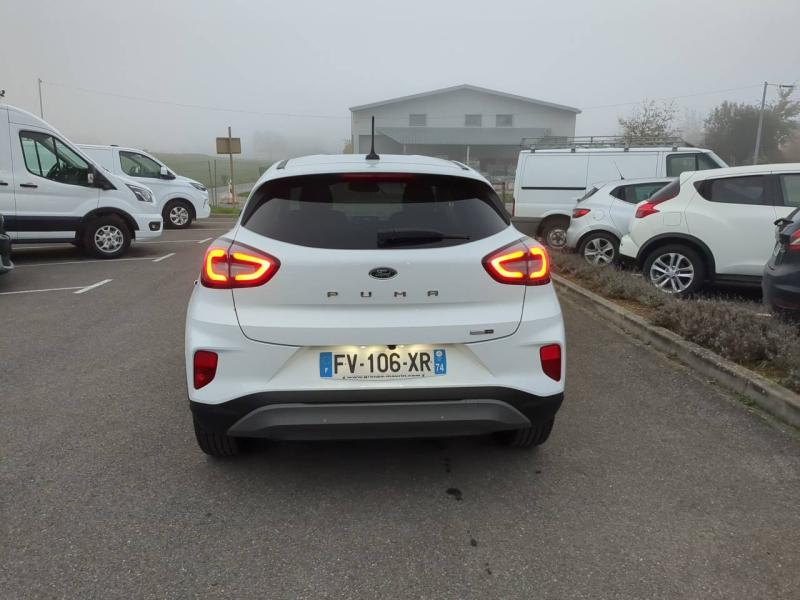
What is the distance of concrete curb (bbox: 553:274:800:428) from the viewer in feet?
13.2

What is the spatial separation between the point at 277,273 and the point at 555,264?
24.3 ft

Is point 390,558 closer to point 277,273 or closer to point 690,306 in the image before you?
point 277,273

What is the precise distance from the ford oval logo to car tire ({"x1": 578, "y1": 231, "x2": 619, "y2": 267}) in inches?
295

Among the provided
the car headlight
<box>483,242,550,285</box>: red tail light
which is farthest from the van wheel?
<box>483,242,550,285</box>: red tail light

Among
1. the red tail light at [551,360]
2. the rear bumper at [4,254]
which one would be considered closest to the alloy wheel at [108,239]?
the rear bumper at [4,254]

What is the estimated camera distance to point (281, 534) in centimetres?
279

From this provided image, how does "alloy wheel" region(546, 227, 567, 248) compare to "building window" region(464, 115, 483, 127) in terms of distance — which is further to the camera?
"building window" region(464, 115, 483, 127)

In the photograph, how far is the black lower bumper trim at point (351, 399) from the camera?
9.32 feet

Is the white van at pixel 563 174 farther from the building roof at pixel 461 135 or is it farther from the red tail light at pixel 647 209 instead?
the building roof at pixel 461 135

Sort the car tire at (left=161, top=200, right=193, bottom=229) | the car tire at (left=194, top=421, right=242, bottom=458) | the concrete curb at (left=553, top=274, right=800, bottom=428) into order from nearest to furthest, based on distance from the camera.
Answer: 1. the car tire at (left=194, top=421, right=242, bottom=458)
2. the concrete curb at (left=553, top=274, right=800, bottom=428)
3. the car tire at (left=161, top=200, right=193, bottom=229)

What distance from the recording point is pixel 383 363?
9.46 feet

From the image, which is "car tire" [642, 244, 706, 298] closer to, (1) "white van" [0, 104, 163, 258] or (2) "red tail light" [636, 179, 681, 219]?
(2) "red tail light" [636, 179, 681, 219]

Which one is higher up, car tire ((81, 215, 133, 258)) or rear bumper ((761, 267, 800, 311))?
rear bumper ((761, 267, 800, 311))

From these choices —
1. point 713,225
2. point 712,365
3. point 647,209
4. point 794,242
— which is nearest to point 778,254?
point 794,242
